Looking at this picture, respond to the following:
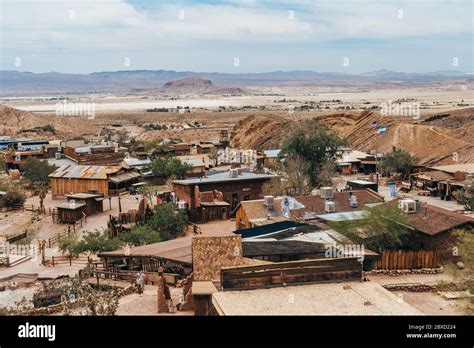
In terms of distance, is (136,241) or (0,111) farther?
(0,111)

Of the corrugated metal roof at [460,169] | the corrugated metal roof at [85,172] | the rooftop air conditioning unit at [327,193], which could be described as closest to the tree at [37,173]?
the corrugated metal roof at [85,172]

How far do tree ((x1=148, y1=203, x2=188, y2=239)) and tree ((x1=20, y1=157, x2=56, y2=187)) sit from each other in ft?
67.7

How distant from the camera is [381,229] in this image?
2117cm

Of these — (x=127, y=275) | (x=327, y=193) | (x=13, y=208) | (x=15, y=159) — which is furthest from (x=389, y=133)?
(x=127, y=275)

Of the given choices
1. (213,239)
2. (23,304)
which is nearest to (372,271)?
(213,239)

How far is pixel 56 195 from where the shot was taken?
4262 centimetres

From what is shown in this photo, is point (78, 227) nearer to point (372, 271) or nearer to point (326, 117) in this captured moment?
point (372, 271)

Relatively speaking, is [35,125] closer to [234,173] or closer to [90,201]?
[90,201]

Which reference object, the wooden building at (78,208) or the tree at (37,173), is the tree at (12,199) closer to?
the wooden building at (78,208)

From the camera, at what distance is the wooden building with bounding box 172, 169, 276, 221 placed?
109ft

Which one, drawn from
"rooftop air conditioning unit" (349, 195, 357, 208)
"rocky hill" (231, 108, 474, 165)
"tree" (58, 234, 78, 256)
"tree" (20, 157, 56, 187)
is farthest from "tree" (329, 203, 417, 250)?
"tree" (20, 157, 56, 187)

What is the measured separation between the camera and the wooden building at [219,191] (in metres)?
33.2

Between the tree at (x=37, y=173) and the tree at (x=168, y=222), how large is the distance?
2065 centimetres

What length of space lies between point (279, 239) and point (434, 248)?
585 centimetres
